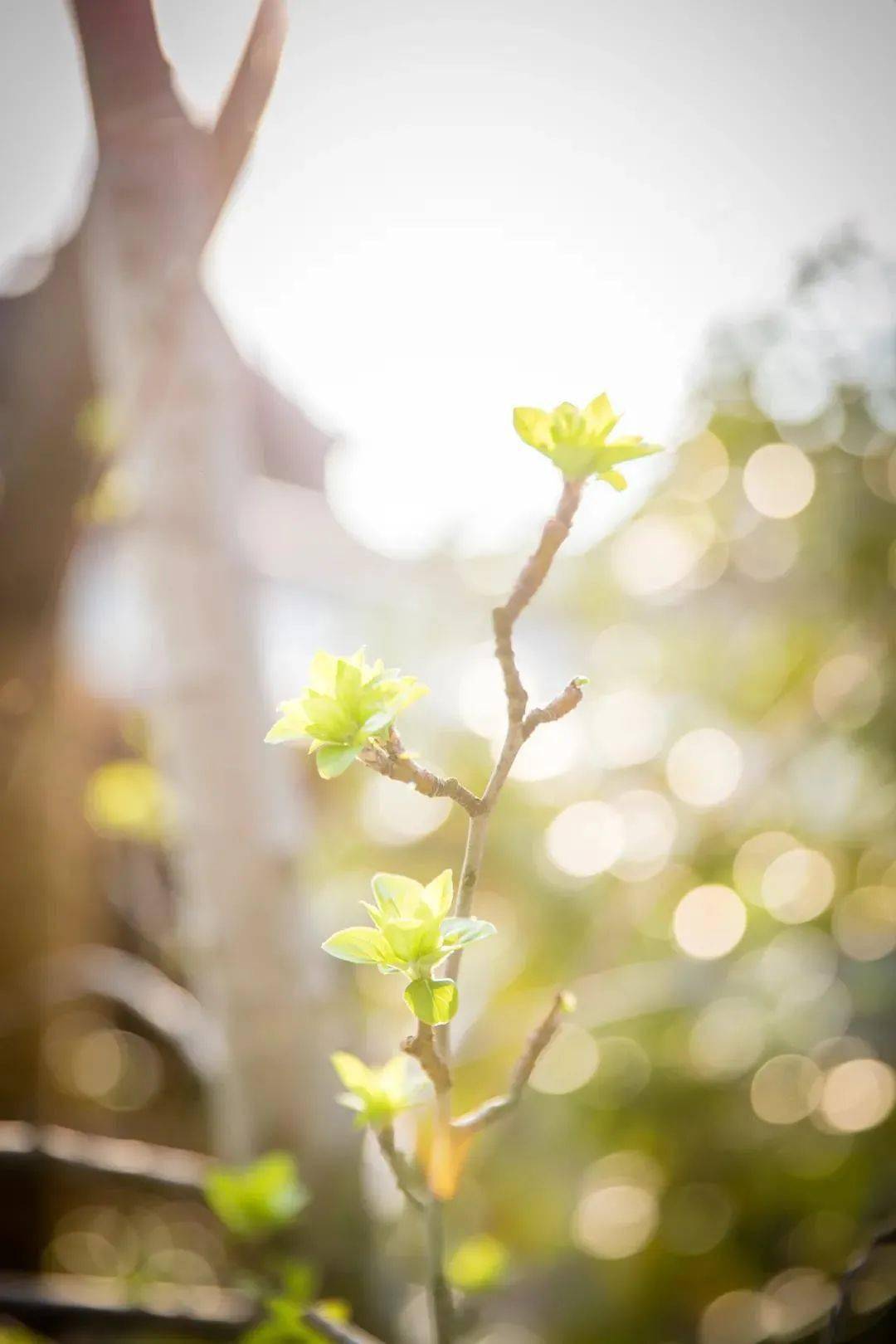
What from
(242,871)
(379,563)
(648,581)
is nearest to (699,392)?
(648,581)

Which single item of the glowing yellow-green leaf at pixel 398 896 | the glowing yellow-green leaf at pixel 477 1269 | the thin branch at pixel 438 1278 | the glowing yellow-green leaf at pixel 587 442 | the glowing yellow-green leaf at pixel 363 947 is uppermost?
the glowing yellow-green leaf at pixel 587 442

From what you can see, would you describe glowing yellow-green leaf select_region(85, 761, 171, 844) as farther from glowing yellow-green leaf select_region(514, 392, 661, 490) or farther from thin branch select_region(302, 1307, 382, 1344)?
glowing yellow-green leaf select_region(514, 392, 661, 490)

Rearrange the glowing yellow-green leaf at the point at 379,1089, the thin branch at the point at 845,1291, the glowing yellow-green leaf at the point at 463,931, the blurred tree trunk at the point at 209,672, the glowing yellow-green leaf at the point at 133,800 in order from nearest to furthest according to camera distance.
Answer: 1. the glowing yellow-green leaf at the point at 463,931
2. the glowing yellow-green leaf at the point at 379,1089
3. the thin branch at the point at 845,1291
4. the blurred tree trunk at the point at 209,672
5. the glowing yellow-green leaf at the point at 133,800

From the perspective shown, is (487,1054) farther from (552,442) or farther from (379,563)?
(552,442)

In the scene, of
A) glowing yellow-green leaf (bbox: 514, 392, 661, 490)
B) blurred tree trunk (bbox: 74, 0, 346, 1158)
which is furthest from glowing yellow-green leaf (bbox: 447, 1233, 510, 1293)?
glowing yellow-green leaf (bbox: 514, 392, 661, 490)

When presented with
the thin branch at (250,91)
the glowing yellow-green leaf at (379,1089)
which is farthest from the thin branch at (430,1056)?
the thin branch at (250,91)

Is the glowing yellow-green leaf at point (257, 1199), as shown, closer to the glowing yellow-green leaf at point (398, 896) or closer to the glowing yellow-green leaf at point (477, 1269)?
the glowing yellow-green leaf at point (477, 1269)
